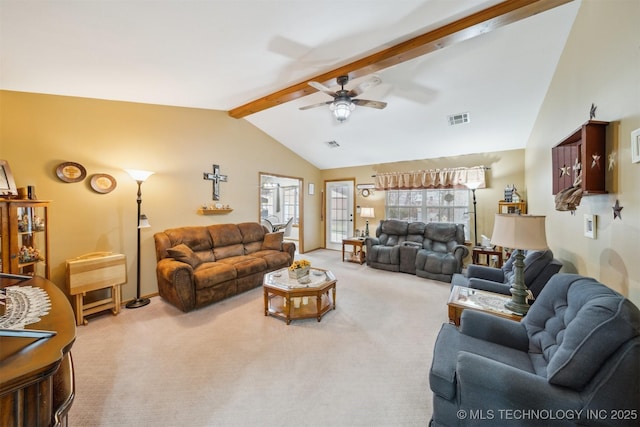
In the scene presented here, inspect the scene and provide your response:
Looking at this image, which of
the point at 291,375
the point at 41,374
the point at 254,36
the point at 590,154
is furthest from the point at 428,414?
the point at 254,36

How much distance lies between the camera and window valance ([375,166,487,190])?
474 cm

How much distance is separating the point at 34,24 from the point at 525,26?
4124mm

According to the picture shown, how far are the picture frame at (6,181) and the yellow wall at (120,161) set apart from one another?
1.11 ft

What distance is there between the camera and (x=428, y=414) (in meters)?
1.58

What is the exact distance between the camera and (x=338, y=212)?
22.6 feet

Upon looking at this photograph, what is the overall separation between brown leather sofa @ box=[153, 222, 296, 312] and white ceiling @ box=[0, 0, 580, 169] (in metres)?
2.05

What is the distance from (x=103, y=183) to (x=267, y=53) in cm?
265

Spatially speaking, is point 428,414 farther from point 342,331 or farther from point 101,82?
point 101,82

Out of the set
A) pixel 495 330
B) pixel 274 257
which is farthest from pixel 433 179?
pixel 495 330

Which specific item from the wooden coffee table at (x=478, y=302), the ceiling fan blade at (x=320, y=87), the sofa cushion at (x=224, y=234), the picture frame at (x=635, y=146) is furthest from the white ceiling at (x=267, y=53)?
the wooden coffee table at (x=478, y=302)

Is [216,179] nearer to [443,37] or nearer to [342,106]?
[342,106]

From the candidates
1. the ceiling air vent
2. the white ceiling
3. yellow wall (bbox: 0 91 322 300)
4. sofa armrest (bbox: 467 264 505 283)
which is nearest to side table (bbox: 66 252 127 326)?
yellow wall (bbox: 0 91 322 300)

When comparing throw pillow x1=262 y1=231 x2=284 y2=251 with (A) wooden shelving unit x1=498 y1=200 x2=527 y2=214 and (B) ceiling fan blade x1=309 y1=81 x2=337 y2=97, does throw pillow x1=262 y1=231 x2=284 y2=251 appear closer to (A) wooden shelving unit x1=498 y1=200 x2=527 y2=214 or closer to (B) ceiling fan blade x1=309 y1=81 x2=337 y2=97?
(B) ceiling fan blade x1=309 y1=81 x2=337 y2=97

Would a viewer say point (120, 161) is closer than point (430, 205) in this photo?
Yes
